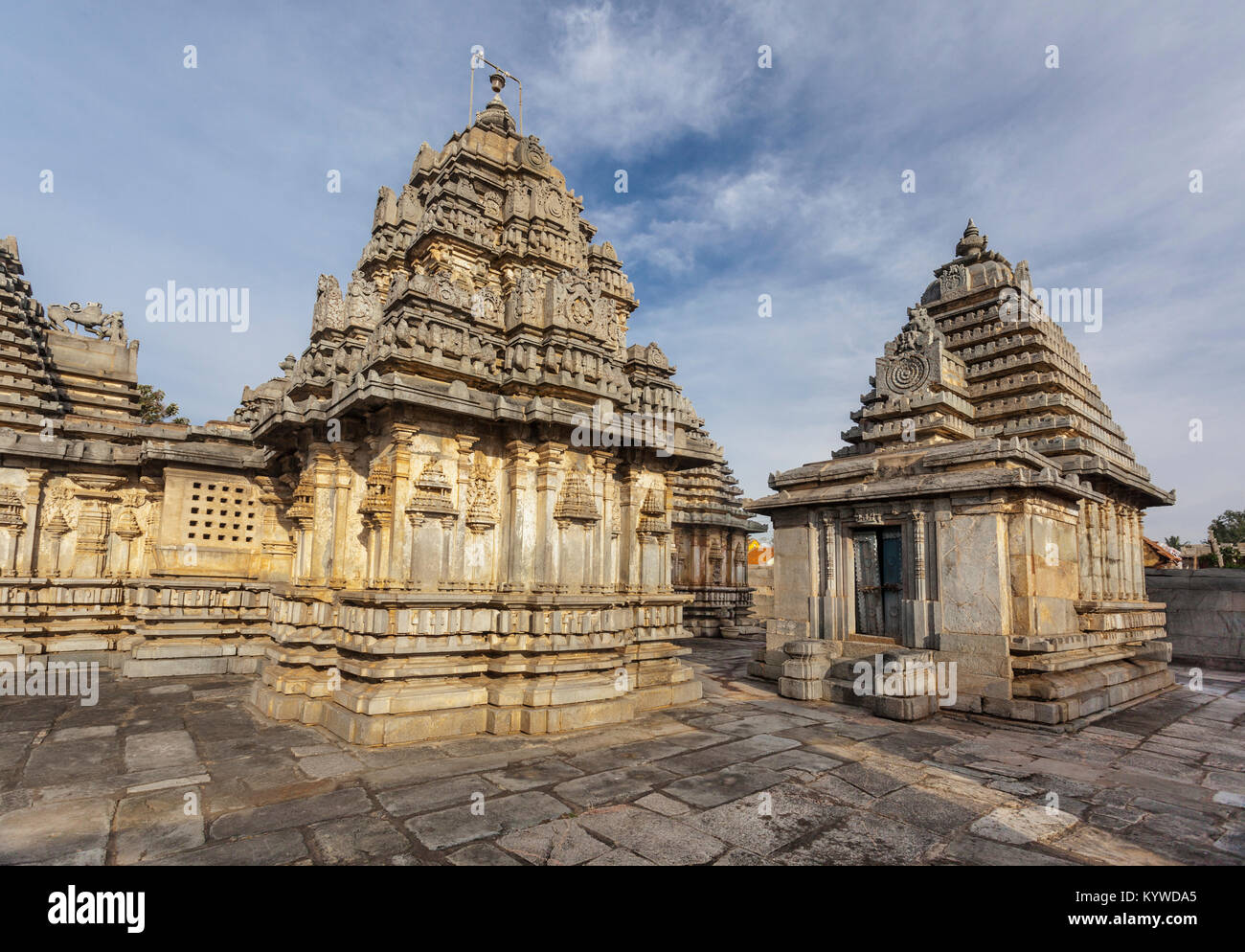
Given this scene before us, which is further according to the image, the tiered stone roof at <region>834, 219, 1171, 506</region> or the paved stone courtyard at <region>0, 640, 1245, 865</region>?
the tiered stone roof at <region>834, 219, 1171, 506</region>

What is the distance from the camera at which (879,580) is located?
1267cm

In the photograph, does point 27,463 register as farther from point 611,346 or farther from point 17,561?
point 611,346

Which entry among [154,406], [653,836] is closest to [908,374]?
[653,836]

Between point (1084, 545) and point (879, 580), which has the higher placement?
point (1084, 545)

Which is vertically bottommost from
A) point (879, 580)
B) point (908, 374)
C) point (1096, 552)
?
point (879, 580)

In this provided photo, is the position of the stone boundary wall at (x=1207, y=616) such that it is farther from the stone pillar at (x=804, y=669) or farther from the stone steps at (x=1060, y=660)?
the stone pillar at (x=804, y=669)

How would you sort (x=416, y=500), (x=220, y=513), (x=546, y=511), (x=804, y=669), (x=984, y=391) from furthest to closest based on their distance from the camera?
(x=984, y=391)
(x=220, y=513)
(x=804, y=669)
(x=546, y=511)
(x=416, y=500)

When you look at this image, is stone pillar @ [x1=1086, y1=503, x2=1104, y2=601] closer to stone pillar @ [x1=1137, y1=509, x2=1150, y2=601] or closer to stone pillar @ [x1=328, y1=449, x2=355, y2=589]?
stone pillar @ [x1=1137, y1=509, x2=1150, y2=601]

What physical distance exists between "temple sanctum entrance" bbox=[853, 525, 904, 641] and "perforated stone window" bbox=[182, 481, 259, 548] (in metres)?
14.1

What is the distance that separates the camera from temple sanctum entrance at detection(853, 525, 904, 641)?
40.5 feet

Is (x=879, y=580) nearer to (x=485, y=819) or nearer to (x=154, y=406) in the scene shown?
(x=485, y=819)

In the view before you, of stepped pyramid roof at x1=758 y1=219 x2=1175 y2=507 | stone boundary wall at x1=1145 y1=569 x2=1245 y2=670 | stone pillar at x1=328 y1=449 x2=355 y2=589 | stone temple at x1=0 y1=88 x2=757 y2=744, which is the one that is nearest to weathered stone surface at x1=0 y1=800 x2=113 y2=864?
stone temple at x1=0 y1=88 x2=757 y2=744

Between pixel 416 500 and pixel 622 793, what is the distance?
4948 mm

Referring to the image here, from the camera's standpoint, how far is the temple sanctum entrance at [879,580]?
12.4 metres
